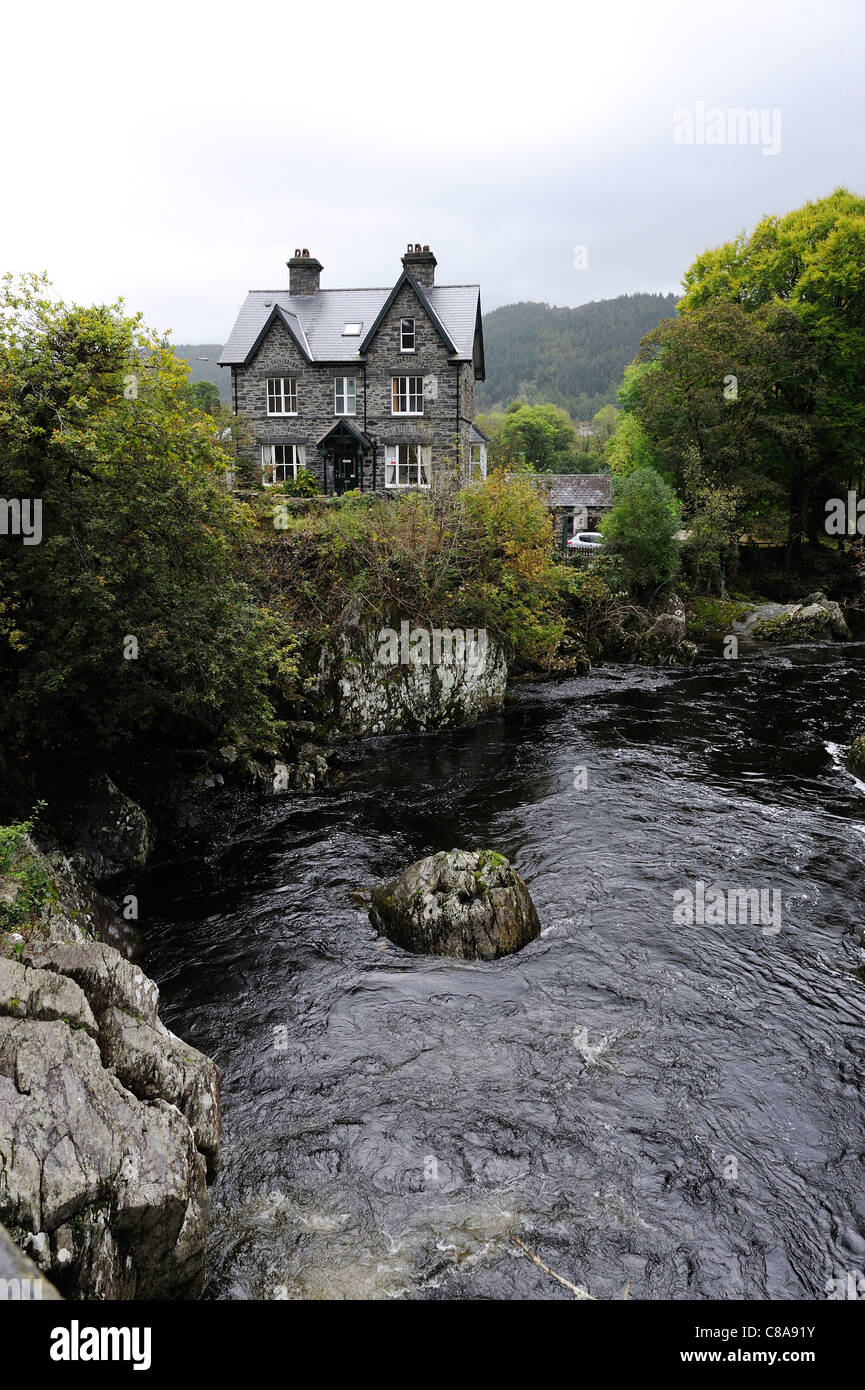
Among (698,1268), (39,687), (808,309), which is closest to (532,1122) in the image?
(698,1268)

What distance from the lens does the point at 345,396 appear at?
39219 millimetres

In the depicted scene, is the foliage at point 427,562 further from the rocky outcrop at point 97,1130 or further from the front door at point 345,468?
the rocky outcrop at point 97,1130

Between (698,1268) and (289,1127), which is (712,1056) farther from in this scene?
(289,1127)

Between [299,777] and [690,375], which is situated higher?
[690,375]

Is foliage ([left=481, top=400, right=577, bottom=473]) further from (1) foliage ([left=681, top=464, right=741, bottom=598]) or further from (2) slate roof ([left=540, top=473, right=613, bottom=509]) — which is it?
(1) foliage ([left=681, top=464, right=741, bottom=598])

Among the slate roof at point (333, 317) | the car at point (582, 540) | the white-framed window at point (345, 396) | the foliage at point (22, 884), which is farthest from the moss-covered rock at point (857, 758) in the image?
the white-framed window at point (345, 396)

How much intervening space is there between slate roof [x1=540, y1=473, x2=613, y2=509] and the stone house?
15.7 metres

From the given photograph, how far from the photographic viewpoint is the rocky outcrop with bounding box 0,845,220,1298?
5293mm

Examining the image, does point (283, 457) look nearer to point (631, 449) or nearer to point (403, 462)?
point (403, 462)

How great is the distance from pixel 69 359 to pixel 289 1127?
11240 mm

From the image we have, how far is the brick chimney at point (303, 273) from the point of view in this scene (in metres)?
41.9

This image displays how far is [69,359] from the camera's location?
40.3 feet

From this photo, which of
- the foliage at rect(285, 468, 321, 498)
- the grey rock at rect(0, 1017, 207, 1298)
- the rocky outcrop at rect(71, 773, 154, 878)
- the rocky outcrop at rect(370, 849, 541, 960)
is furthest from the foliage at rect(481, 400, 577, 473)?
the grey rock at rect(0, 1017, 207, 1298)

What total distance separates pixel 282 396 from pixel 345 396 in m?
3.22
